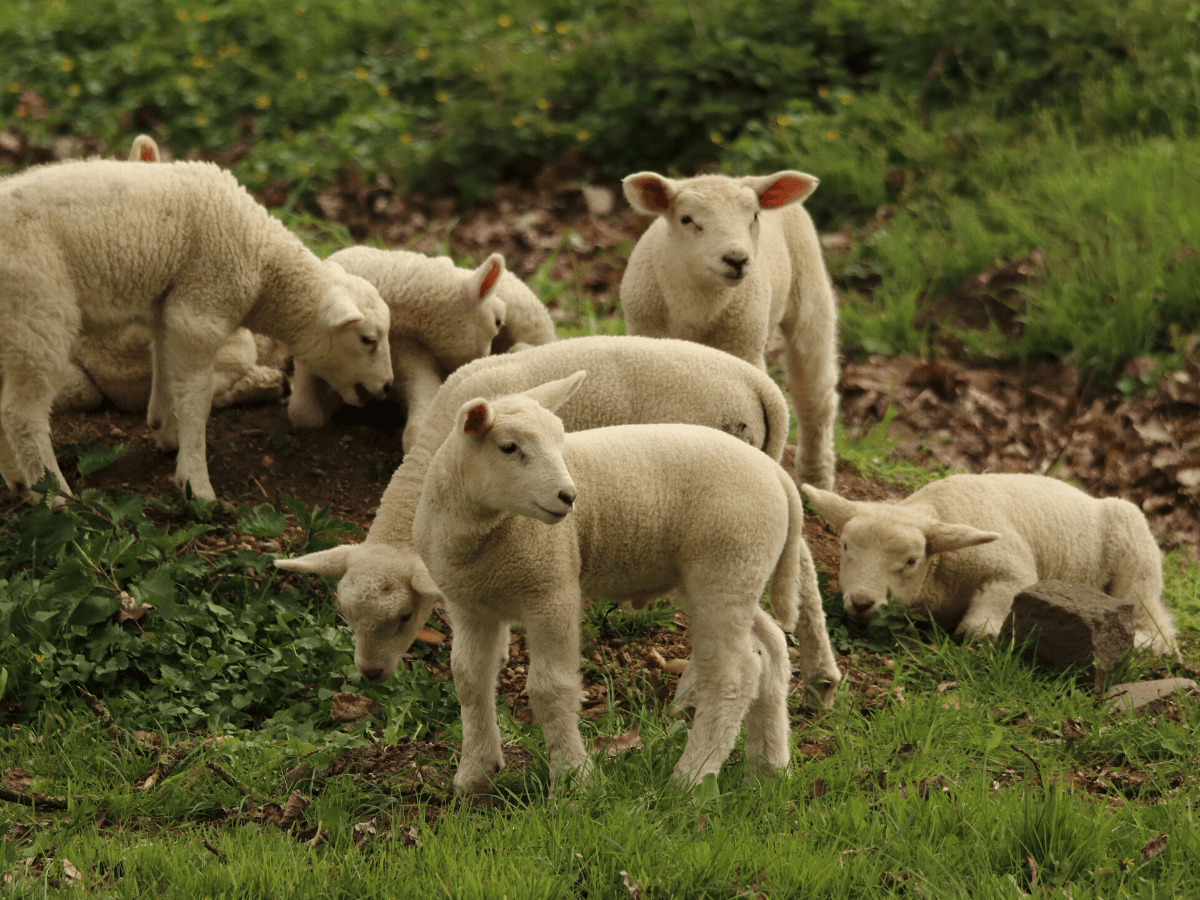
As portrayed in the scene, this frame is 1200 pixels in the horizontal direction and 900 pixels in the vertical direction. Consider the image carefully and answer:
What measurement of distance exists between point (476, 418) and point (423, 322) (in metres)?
2.42

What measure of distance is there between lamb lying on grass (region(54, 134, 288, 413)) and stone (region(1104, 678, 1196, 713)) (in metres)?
3.92

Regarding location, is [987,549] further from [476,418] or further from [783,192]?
[476,418]

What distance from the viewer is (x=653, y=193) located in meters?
4.97

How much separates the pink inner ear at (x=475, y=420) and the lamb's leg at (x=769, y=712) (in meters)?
1.15

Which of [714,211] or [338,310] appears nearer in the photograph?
[714,211]

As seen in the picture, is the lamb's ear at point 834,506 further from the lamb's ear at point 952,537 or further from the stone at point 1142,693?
the stone at point 1142,693

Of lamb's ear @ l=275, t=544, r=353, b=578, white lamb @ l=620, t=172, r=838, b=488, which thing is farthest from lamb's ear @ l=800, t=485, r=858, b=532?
lamb's ear @ l=275, t=544, r=353, b=578

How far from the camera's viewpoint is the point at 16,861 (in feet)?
10.8

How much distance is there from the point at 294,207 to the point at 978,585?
6.63m

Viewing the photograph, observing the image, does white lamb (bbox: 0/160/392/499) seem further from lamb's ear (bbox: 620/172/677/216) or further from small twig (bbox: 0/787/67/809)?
small twig (bbox: 0/787/67/809)

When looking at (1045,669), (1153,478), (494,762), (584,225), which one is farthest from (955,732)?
(584,225)

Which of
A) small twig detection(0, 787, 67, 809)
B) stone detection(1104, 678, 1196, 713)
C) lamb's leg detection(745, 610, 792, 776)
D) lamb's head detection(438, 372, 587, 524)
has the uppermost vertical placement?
lamb's head detection(438, 372, 587, 524)

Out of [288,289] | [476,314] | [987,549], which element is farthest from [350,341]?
[987,549]

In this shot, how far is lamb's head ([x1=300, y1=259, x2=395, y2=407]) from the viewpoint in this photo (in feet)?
16.6
